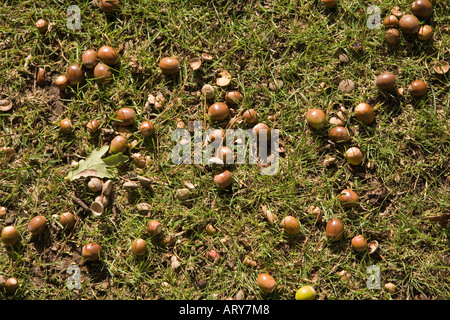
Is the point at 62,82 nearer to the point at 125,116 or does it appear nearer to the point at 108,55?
the point at 108,55

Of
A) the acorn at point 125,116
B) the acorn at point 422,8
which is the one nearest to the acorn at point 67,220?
the acorn at point 125,116

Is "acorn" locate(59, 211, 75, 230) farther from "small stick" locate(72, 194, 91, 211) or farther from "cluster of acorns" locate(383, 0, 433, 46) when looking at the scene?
"cluster of acorns" locate(383, 0, 433, 46)

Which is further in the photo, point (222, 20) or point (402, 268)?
point (222, 20)

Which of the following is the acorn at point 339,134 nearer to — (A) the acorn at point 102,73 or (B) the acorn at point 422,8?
(B) the acorn at point 422,8

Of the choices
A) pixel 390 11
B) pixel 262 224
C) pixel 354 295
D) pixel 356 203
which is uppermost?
pixel 390 11

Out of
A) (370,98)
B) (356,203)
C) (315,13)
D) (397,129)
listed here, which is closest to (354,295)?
(356,203)
